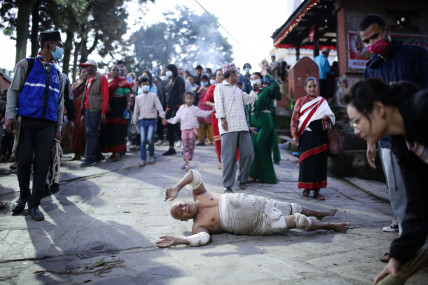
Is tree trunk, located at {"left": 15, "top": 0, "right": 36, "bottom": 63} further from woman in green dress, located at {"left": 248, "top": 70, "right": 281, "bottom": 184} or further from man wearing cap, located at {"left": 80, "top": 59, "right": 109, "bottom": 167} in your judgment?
woman in green dress, located at {"left": 248, "top": 70, "right": 281, "bottom": 184}

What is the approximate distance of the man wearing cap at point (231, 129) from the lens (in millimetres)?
5883

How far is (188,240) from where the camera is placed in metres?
3.51

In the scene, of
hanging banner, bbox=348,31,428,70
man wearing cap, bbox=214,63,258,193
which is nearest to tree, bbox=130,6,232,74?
hanging banner, bbox=348,31,428,70

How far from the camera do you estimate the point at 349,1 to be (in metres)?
11.0

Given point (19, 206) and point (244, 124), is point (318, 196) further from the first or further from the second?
point (19, 206)

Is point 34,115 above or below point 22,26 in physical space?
below

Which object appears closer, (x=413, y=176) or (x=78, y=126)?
(x=413, y=176)

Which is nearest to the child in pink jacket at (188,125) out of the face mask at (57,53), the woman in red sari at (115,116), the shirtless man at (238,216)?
the woman in red sari at (115,116)

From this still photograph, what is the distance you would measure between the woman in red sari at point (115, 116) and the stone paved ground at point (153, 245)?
2.03 m

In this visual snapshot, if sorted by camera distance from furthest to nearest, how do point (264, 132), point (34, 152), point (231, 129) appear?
point (264, 132)
point (231, 129)
point (34, 152)

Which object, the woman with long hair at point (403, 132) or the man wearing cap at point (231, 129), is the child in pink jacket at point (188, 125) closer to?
the man wearing cap at point (231, 129)

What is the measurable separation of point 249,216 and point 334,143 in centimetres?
246

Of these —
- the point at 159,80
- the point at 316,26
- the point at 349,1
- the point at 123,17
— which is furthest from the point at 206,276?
the point at 123,17

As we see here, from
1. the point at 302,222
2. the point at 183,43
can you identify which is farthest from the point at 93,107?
the point at 183,43
